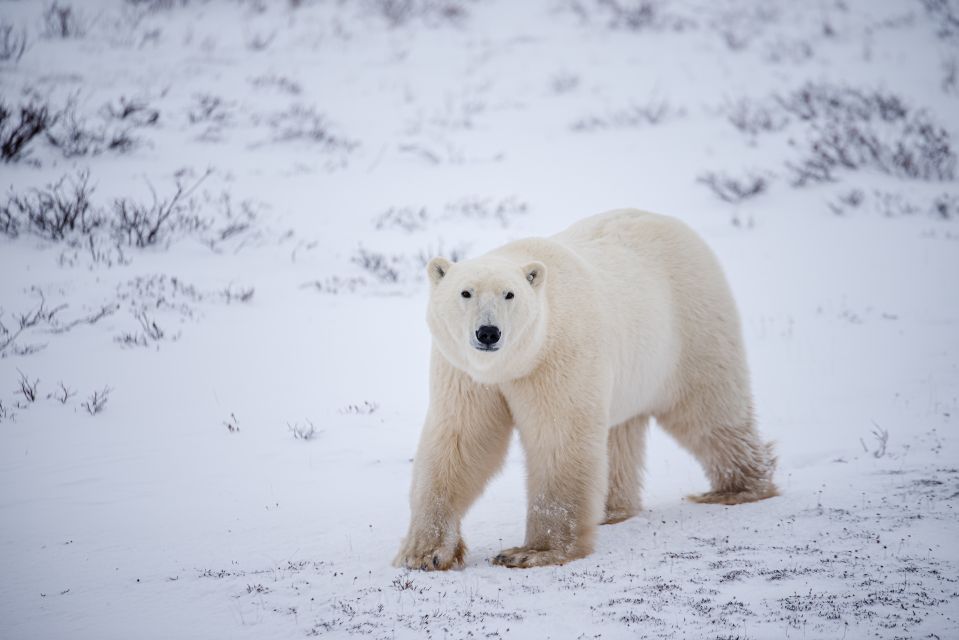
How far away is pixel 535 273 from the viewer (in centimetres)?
358

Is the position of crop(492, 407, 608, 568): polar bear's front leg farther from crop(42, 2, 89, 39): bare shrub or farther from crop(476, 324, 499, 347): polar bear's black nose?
crop(42, 2, 89, 39): bare shrub

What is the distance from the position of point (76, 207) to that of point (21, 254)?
761 millimetres

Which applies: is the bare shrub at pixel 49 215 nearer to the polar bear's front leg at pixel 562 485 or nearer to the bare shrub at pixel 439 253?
the bare shrub at pixel 439 253

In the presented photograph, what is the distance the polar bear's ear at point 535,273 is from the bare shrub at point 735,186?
757 cm

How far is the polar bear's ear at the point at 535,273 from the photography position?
11.7 feet

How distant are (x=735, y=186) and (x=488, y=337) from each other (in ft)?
26.7

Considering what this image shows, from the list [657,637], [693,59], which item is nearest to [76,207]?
[657,637]

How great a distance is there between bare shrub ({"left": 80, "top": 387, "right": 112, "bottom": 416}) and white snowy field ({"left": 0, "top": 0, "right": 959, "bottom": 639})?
0.04 metres

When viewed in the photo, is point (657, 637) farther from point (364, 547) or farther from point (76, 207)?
point (76, 207)

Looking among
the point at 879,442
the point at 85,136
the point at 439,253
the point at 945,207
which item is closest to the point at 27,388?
the point at 439,253

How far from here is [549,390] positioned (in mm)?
3557

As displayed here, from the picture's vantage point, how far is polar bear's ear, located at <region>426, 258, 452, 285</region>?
143 inches

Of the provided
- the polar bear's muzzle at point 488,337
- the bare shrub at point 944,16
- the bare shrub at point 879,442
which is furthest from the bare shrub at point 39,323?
the bare shrub at point 944,16

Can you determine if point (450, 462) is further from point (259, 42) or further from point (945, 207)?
point (259, 42)
